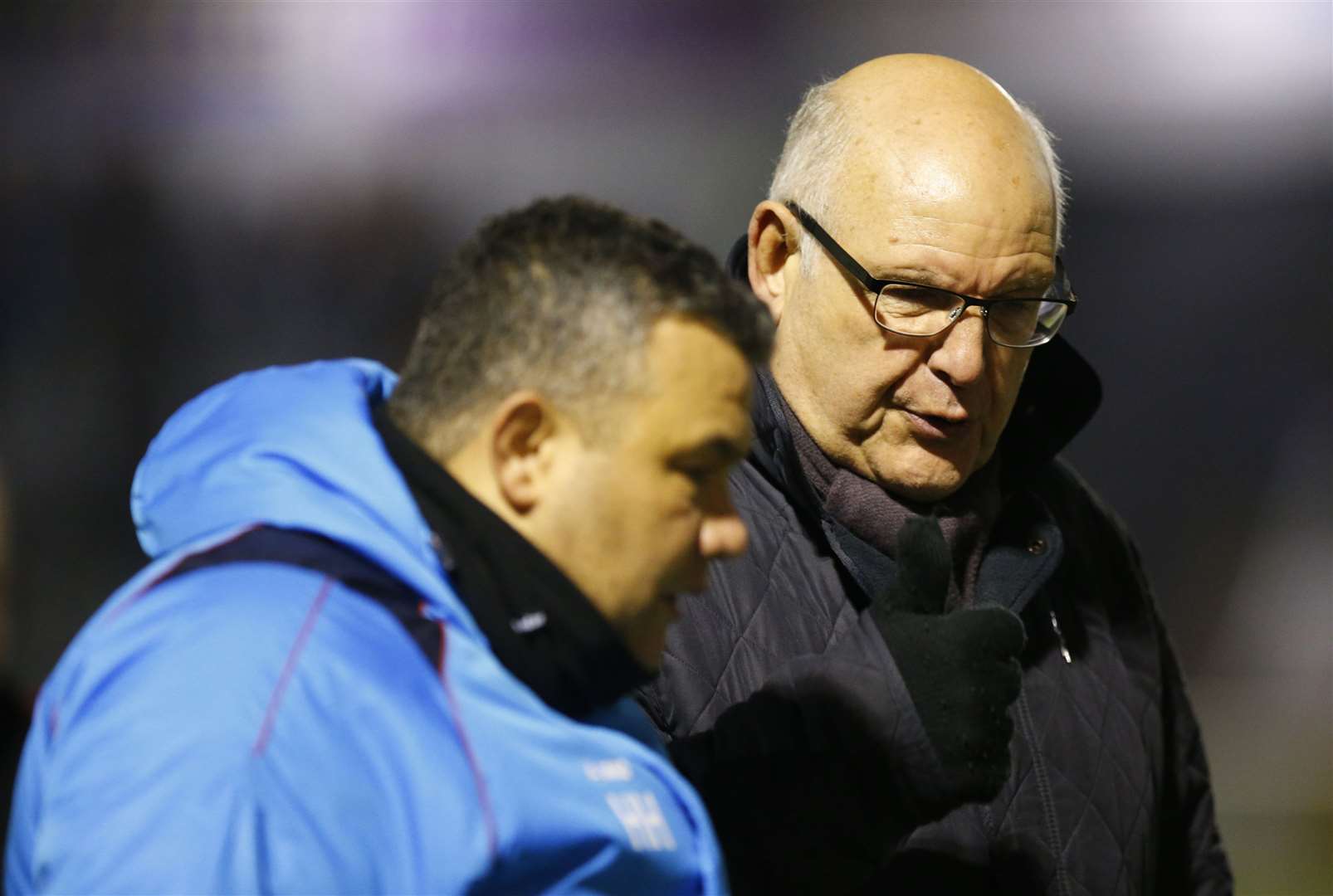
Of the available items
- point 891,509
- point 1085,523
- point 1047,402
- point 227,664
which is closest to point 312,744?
point 227,664

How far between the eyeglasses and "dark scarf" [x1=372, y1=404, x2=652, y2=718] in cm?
69

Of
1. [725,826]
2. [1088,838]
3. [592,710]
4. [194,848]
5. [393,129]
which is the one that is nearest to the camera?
[194,848]

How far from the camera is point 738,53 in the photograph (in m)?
4.89

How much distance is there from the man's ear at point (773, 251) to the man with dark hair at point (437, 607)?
0.61 metres

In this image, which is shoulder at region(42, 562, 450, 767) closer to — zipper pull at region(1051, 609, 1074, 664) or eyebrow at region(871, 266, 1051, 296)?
eyebrow at region(871, 266, 1051, 296)

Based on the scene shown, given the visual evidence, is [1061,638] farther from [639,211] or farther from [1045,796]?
[639,211]

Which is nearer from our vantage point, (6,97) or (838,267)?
(838,267)

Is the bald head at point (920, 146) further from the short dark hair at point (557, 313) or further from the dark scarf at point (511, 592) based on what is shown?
the dark scarf at point (511, 592)

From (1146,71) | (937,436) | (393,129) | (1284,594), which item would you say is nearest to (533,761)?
(937,436)

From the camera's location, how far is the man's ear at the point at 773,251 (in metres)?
1.74

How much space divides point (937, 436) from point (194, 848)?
105cm

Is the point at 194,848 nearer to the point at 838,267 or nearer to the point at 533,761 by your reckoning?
the point at 533,761

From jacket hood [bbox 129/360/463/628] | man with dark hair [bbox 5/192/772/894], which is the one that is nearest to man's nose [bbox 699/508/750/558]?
man with dark hair [bbox 5/192/772/894]

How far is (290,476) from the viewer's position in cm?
105
